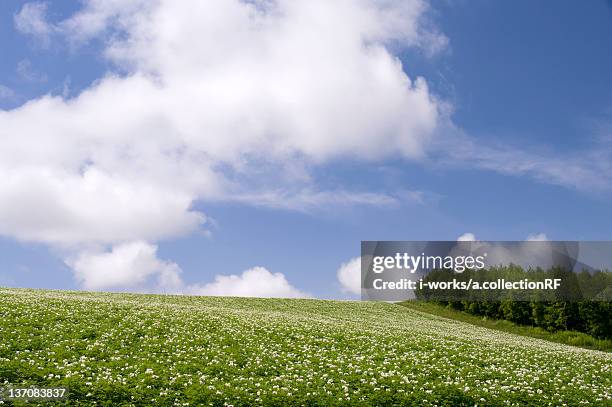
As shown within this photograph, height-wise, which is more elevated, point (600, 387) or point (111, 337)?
point (111, 337)

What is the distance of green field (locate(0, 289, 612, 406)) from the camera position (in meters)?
20.1

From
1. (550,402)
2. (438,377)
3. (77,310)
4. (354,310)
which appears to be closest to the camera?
(550,402)

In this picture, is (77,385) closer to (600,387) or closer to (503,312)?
(600,387)

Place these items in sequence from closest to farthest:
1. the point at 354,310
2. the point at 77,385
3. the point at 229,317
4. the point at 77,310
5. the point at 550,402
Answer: the point at 77,385
the point at 550,402
the point at 77,310
the point at 229,317
the point at 354,310

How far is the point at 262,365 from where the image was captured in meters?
23.3

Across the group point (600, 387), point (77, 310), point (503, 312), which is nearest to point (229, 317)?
point (77, 310)

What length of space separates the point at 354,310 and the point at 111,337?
4910 centimetres

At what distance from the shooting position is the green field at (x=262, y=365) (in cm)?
2006

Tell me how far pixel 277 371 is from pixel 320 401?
11.4 feet

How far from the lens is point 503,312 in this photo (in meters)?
77.0

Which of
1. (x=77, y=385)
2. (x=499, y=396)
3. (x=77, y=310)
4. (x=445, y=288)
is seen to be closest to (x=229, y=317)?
(x=77, y=310)

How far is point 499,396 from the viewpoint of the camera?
21.6 meters

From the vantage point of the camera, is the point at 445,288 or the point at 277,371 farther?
the point at 445,288

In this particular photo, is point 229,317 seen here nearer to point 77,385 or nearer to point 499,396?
point 77,385
